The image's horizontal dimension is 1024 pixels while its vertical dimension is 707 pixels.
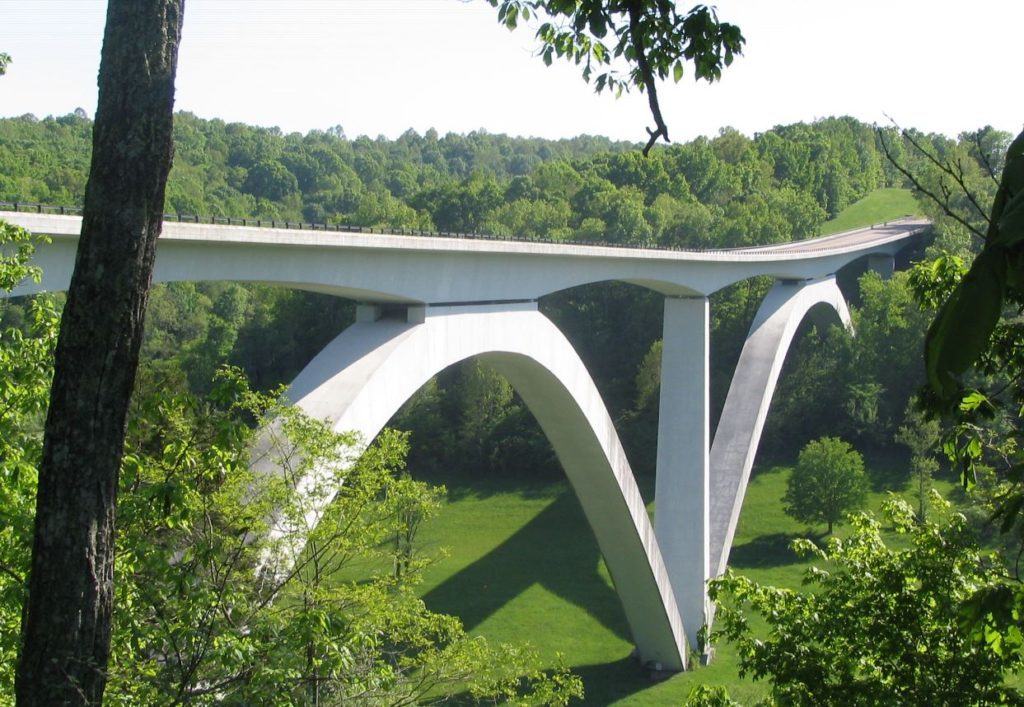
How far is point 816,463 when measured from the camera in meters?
33.4

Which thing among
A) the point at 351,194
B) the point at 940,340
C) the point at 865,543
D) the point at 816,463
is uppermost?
the point at 351,194

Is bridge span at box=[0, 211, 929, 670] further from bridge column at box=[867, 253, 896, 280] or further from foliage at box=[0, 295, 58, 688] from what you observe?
bridge column at box=[867, 253, 896, 280]

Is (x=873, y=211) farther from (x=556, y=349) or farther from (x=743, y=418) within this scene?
(x=556, y=349)

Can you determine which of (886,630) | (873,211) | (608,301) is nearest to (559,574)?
(608,301)

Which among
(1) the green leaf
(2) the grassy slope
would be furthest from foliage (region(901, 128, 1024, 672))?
(2) the grassy slope

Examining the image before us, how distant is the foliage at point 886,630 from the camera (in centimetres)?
723

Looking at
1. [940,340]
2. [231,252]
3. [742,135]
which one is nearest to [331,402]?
[231,252]

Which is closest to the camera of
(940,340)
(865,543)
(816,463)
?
(940,340)

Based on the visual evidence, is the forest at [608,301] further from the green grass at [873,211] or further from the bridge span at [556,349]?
the bridge span at [556,349]

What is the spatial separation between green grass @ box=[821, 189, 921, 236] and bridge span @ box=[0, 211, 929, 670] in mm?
33400

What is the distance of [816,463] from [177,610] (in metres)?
30.1

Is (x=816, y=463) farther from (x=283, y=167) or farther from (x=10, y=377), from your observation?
(x=283, y=167)

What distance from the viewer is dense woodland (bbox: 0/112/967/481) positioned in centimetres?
4319

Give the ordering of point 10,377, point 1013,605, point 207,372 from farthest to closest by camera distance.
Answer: point 207,372 → point 10,377 → point 1013,605
